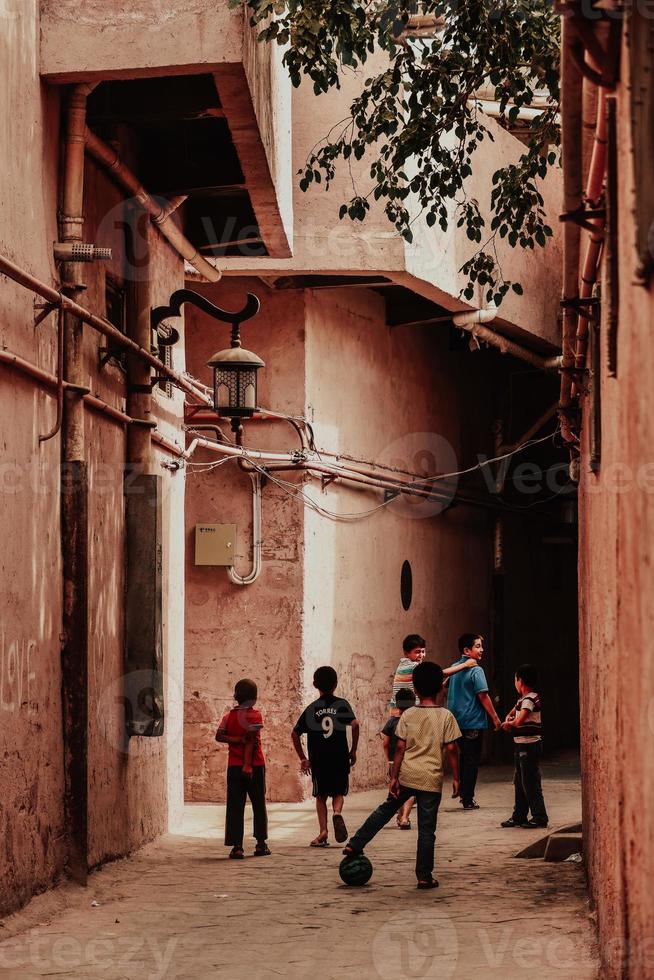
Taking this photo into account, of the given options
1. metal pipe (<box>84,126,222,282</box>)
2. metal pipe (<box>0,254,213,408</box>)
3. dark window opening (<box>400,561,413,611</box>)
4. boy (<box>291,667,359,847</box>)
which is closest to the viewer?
metal pipe (<box>0,254,213,408</box>)

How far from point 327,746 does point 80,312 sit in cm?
414

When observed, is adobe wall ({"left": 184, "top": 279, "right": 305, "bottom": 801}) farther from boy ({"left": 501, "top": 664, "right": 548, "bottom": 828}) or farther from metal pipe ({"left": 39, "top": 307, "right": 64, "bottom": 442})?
metal pipe ({"left": 39, "top": 307, "right": 64, "bottom": 442})

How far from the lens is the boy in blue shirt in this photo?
42.9 feet

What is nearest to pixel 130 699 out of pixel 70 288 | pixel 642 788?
pixel 70 288

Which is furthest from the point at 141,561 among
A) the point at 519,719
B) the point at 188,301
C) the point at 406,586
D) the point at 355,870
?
the point at 406,586

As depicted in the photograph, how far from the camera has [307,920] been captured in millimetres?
8031

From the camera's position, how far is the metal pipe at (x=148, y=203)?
9.80 meters

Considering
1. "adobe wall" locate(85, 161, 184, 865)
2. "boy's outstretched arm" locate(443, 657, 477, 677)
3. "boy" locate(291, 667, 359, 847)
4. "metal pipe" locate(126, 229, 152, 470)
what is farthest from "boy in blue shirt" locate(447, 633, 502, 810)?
"metal pipe" locate(126, 229, 152, 470)

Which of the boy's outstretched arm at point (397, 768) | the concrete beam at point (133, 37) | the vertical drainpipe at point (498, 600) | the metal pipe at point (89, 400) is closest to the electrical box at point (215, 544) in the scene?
the metal pipe at point (89, 400)

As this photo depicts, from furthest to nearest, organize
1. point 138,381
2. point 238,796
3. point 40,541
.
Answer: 1. point 138,381
2. point 238,796
3. point 40,541

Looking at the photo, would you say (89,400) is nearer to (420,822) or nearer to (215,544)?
(420,822)

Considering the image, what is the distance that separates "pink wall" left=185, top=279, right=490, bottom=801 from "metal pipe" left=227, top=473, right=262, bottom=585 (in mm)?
90

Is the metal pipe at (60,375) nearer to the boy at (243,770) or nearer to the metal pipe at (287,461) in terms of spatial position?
the boy at (243,770)

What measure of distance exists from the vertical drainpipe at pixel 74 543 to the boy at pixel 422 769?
69.7 inches
